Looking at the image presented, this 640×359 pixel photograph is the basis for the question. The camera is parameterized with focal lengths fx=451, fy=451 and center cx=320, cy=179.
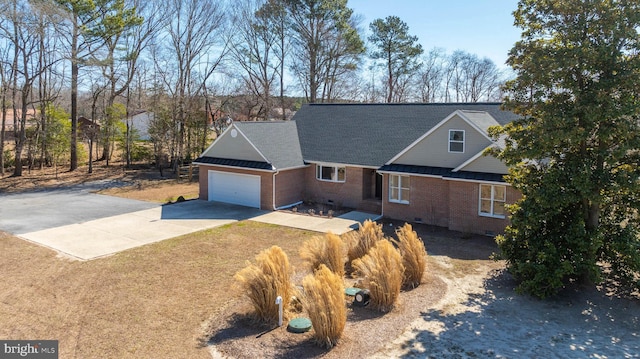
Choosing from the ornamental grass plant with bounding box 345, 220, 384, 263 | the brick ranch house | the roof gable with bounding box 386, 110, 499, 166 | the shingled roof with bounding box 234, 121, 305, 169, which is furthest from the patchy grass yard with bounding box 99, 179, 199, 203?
the ornamental grass plant with bounding box 345, 220, 384, 263

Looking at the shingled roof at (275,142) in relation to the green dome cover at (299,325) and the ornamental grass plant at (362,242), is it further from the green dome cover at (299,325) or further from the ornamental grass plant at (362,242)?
the green dome cover at (299,325)

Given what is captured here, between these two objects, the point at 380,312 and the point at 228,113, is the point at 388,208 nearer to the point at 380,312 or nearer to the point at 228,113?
the point at 380,312

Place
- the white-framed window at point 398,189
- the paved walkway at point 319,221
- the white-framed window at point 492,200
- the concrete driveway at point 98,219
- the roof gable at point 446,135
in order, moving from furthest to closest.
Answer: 1. the white-framed window at point 398,189
2. the paved walkway at point 319,221
3. the roof gable at point 446,135
4. the white-framed window at point 492,200
5. the concrete driveway at point 98,219

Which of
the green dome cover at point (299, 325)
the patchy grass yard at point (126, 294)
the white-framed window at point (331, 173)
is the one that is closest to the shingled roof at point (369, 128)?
the white-framed window at point (331, 173)

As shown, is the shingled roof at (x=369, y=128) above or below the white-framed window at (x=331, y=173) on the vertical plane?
above

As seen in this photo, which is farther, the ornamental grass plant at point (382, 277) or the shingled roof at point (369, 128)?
the shingled roof at point (369, 128)

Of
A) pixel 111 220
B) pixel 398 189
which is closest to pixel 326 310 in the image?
pixel 398 189

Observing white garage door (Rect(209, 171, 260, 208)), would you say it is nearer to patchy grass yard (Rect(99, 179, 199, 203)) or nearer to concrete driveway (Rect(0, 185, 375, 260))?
concrete driveway (Rect(0, 185, 375, 260))

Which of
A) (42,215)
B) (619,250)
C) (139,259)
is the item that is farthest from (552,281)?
(42,215)
